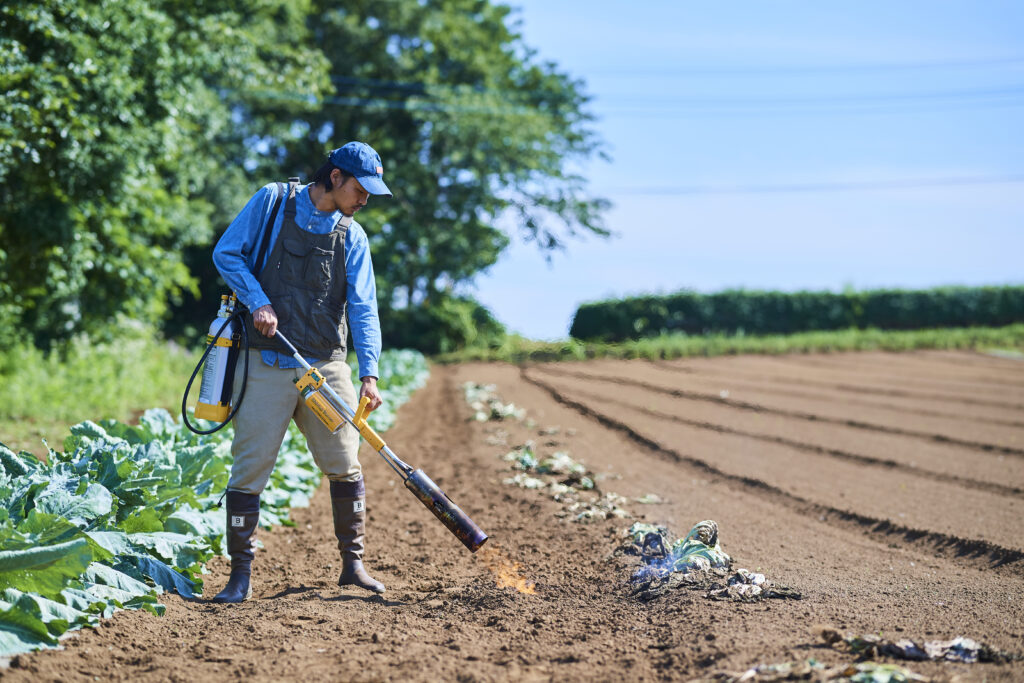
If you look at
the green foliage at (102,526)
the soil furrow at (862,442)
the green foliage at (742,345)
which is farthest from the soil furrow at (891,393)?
the green foliage at (102,526)

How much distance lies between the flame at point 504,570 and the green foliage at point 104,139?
766 cm

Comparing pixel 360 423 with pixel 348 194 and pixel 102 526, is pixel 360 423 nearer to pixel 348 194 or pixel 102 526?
pixel 348 194

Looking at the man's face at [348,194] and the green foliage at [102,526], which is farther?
the man's face at [348,194]

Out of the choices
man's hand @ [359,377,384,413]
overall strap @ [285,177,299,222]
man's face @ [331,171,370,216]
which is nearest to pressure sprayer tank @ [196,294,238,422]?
overall strap @ [285,177,299,222]

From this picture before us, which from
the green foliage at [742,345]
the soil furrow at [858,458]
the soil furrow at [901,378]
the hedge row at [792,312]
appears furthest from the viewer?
the hedge row at [792,312]

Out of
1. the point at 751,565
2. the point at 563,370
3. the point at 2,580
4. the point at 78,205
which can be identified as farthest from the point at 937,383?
the point at 2,580

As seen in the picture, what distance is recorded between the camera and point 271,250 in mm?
4320

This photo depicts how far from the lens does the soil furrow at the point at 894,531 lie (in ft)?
17.8

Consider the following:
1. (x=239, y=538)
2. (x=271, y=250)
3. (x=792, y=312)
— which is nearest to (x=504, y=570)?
(x=239, y=538)

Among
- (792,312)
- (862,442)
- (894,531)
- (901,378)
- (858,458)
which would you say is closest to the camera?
(894,531)

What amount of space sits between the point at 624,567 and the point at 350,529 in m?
1.52

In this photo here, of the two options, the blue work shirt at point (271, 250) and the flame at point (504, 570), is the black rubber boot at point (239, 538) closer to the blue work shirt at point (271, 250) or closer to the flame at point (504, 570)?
the blue work shirt at point (271, 250)

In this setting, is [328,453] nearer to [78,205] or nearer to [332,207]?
[332,207]

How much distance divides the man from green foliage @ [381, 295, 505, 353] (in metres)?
22.7
